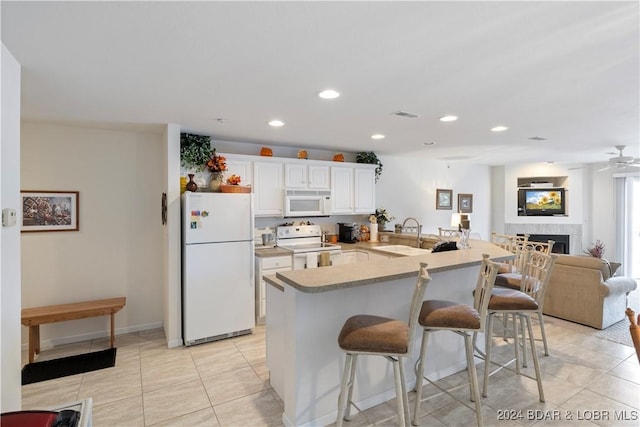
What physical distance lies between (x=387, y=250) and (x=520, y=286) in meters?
1.87

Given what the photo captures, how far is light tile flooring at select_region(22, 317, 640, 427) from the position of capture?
7.42ft

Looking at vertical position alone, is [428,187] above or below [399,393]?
above

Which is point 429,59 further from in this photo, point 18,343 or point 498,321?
point 498,321

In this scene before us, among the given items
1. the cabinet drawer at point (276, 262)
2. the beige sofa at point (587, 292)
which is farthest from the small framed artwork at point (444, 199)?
the cabinet drawer at point (276, 262)

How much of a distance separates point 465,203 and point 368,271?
565 cm

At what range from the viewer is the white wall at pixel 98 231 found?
11.3ft

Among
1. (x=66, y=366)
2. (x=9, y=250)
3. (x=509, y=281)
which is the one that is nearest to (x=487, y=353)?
(x=509, y=281)

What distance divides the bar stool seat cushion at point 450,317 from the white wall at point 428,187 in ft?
12.3

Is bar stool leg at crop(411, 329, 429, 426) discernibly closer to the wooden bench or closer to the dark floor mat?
the dark floor mat

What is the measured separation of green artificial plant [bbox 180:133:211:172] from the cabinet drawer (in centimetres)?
140

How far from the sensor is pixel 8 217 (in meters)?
1.79

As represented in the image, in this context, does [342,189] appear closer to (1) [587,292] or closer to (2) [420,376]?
(2) [420,376]

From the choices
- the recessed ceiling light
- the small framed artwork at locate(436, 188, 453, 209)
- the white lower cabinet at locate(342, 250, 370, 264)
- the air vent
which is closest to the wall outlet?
the recessed ceiling light

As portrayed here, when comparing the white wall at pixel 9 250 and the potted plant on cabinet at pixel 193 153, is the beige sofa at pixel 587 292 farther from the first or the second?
the white wall at pixel 9 250
